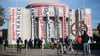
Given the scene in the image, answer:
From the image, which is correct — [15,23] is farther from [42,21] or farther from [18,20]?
[42,21]

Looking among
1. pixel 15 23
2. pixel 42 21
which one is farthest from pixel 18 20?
pixel 42 21

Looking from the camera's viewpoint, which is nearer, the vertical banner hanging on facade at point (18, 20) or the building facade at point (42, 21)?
the building facade at point (42, 21)

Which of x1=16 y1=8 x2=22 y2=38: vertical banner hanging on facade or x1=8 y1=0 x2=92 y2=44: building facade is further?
x1=16 y1=8 x2=22 y2=38: vertical banner hanging on facade

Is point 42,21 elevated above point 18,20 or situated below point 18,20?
below

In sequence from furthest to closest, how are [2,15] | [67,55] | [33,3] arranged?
[33,3] < [2,15] < [67,55]

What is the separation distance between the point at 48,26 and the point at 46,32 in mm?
2283

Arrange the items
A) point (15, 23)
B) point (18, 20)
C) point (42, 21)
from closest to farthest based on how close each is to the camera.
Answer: point (42, 21)
point (18, 20)
point (15, 23)

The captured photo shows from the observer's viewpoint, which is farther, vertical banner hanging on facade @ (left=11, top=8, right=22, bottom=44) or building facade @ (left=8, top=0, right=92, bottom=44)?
vertical banner hanging on facade @ (left=11, top=8, right=22, bottom=44)

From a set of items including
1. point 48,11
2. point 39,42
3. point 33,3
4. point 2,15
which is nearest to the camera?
point 2,15

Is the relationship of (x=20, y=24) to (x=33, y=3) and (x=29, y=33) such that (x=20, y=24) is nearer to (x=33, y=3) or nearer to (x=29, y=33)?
(x=29, y=33)

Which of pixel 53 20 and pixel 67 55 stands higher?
pixel 53 20

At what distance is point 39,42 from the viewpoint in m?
29.0

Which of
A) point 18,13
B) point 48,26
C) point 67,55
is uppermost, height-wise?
point 18,13

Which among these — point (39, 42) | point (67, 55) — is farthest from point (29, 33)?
point (67, 55)
